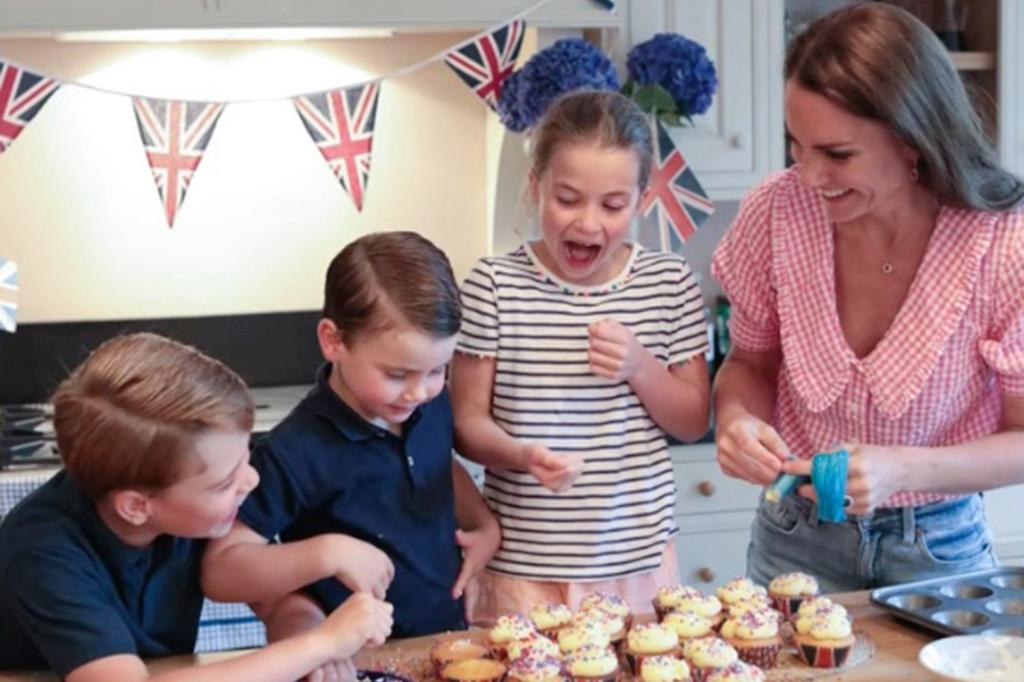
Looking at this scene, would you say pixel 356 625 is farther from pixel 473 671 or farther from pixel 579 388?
pixel 579 388

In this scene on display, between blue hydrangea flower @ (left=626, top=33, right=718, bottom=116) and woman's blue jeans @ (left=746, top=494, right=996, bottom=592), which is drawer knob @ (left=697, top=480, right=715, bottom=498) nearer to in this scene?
blue hydrangea flower @ (left=626, top=33, right=718, bottom=116)

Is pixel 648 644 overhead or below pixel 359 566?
below

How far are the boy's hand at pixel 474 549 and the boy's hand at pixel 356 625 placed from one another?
31cm

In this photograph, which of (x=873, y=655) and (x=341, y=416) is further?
(x=341, y=416)

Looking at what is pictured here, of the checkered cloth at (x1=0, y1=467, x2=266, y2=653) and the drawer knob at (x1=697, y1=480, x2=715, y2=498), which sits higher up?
the drawer knob at (x1=697, y1=480, x2=715, y2=498)

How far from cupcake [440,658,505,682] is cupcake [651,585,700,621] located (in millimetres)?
255

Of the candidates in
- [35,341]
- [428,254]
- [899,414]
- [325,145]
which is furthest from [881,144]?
[35,341]

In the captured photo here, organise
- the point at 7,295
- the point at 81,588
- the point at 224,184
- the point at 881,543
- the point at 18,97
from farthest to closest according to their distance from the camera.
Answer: the point at 224,184 → the point at 7,295 → the point at 18,97 → the point at 881,543 → the point at 81,588

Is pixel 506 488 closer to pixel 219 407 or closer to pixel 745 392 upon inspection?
pixel 745 392

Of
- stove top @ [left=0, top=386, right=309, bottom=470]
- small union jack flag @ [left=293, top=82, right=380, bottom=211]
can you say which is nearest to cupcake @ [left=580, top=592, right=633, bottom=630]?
stove top @ [left=0, top=386, right=309, bottom=470]

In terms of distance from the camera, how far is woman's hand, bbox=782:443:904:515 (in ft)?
5.37

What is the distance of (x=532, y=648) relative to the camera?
1626mm

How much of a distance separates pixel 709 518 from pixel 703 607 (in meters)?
1.47

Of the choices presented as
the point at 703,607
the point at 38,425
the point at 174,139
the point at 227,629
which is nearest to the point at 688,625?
the point at 703,607
